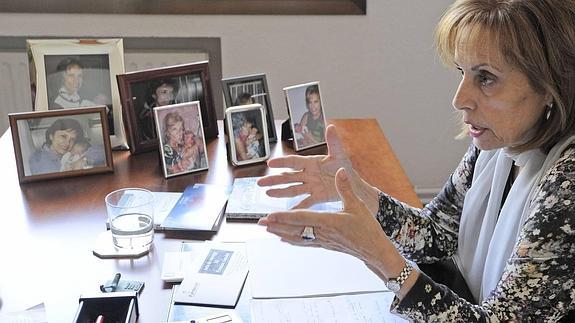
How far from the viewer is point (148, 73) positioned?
5.50 ft

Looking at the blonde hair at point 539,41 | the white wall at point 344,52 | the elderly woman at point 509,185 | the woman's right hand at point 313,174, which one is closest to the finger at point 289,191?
the woman's right hand at point 313,174

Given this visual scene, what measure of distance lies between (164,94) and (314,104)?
39 centimetres

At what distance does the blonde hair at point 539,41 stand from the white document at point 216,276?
0.57 metres

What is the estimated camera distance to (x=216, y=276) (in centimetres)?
125

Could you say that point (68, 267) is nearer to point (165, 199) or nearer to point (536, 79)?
point (165, 199)

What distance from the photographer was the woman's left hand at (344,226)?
1.08 metres

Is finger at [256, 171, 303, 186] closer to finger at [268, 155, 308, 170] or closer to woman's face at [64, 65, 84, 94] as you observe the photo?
finger at [268, 155, 308, 170]

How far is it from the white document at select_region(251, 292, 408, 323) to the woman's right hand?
10.1 inches

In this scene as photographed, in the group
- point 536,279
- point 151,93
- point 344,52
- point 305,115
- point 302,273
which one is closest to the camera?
point 536,279

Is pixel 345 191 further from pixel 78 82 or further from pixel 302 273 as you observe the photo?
pixel 78 82

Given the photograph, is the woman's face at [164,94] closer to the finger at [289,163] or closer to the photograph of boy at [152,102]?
the photograph of boy at [152,102]

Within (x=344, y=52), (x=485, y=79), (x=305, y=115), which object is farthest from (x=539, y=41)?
(x=344, y=52)

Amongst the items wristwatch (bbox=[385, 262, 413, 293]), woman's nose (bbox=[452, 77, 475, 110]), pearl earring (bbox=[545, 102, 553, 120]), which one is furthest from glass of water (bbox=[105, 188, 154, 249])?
pearl earring (bbox=[545, 102, 553, 120])

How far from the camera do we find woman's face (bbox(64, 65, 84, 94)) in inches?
66.9
